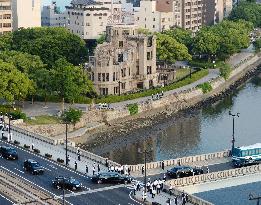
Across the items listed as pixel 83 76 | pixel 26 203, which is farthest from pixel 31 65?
pixel 26 203

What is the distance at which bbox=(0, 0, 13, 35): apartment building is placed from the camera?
15662 cm

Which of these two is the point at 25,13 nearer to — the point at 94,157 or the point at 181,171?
the point at 94,157

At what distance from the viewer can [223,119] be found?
4643 inches

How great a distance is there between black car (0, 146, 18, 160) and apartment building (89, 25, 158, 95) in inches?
1803

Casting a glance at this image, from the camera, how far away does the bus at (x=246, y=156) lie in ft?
231

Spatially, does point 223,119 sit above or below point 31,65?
below

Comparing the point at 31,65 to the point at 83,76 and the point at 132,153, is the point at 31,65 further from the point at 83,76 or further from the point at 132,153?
the point at 132,153

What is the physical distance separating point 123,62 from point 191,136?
2504 cm

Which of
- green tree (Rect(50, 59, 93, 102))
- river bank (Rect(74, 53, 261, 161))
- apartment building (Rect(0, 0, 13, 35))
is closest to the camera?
river bank (Rect(74, 53, 261, 161))

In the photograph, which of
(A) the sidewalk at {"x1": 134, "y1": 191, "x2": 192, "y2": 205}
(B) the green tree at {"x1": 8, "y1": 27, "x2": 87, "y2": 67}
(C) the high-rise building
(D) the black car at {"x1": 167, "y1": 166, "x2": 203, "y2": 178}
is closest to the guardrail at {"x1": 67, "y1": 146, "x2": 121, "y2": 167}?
(D) the black car at {"x1": 167, "y1": 166, "x2": 203, "y2": 178}

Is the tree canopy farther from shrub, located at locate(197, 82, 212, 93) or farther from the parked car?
the parked car

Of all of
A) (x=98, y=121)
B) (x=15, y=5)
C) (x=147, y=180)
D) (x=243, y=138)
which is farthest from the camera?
(x=15, y=5)

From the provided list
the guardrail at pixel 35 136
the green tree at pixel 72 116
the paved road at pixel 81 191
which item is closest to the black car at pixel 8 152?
the paved road at pixel 81 191

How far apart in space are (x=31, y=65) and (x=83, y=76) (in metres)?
10.5
